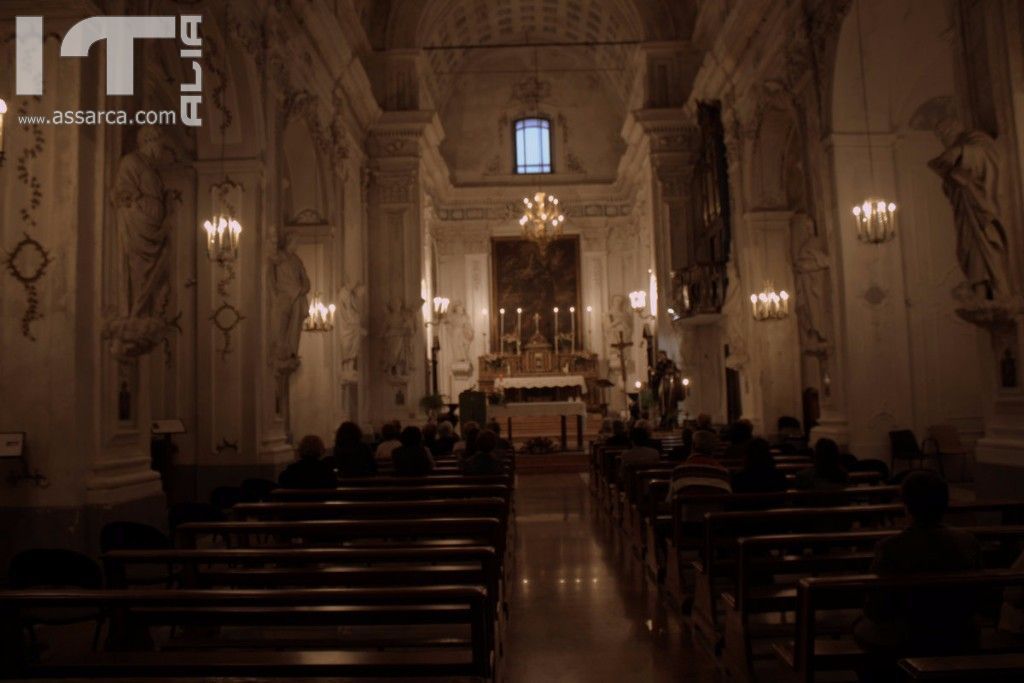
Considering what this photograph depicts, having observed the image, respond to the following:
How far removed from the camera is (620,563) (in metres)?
7.24

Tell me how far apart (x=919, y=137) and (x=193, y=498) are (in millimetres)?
10783

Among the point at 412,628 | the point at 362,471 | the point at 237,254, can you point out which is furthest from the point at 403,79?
the point at 412,628

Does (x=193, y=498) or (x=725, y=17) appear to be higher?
(x=725, y=17)

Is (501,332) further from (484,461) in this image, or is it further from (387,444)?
(484,461)

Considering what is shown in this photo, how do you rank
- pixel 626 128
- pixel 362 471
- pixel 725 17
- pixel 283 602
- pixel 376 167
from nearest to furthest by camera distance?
pixel 283 602
pixel 362 471
pixel 725 17
pixel 376 167
pixel 626 128

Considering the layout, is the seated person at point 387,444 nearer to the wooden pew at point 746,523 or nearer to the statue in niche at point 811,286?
the wooden pew at point 746,523

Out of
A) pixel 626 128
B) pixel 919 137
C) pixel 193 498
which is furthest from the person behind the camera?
pixel 626 128

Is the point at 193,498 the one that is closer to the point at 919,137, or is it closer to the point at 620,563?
the point at 620,563

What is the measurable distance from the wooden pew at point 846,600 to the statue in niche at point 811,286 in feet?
26.1

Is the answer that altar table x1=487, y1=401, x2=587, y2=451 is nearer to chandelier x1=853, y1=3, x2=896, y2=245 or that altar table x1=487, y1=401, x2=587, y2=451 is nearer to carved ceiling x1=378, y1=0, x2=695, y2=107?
carved ceiling x1=378, y1=0, x2=695, y2=107

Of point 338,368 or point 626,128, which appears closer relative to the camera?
point 338,368

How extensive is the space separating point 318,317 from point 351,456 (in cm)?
652

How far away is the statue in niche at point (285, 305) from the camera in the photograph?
11.3m

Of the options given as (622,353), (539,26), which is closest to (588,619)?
(622,353)
